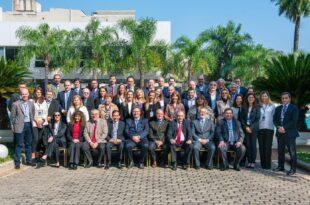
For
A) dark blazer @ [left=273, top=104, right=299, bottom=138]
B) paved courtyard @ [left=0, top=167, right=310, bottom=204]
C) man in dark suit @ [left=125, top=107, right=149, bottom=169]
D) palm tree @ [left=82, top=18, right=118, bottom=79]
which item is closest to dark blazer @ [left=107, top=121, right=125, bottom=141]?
man in dark suit @ [left=125, top=107, right=149, bottom=169]

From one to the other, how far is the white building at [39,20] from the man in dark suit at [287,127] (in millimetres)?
33368

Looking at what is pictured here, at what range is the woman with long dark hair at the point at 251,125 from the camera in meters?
11.4

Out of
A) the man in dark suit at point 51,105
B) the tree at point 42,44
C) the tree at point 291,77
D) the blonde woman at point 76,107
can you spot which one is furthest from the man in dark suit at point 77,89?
the tree at point 42,44

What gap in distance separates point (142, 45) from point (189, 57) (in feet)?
16.5

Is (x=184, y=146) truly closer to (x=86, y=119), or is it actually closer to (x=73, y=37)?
(x=86, y=119)

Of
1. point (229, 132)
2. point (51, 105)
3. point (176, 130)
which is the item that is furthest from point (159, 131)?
point (51, 105)

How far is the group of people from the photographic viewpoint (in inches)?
444

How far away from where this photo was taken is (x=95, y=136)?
453 inches

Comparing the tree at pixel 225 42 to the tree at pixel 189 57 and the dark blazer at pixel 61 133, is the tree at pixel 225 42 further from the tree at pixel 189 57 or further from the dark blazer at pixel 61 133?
the dark blazer at pixel 61 133

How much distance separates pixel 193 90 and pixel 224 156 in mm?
2176

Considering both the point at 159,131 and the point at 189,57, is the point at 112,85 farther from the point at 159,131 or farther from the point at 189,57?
the point at 189,57

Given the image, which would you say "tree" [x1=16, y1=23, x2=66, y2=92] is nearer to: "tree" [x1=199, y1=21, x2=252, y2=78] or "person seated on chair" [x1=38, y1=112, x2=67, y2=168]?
"tree" [x1=199, y1=21, x2=252, y2=78]

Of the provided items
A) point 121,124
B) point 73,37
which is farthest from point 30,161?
point 73,37

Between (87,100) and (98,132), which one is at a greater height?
(87,100)
